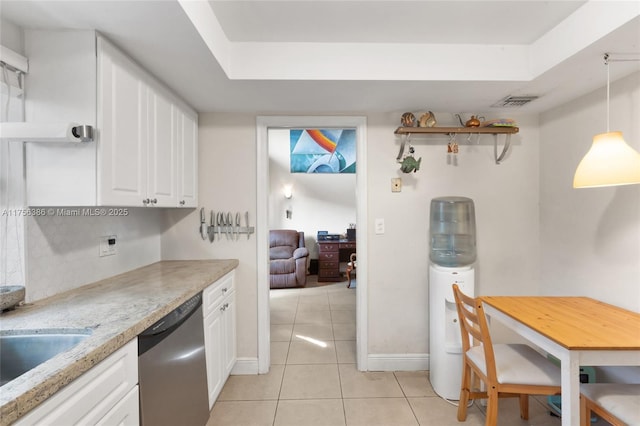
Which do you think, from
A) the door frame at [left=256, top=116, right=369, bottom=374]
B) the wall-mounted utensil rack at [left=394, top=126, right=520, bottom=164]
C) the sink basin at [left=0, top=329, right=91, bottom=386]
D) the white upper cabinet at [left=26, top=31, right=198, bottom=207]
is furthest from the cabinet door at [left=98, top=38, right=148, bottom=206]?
the wall-mounted utensil rack at [left=394, top=126, right=520, bottom=164]

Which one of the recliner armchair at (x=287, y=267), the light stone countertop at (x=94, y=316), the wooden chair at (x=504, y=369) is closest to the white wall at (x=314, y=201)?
the recliner armchair at (x=287, y=267)

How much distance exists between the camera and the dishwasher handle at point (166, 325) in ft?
3.58

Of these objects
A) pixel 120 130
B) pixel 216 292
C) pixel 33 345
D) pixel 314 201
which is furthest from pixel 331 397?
pixel 314 201

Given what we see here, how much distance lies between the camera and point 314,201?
5.97 meters

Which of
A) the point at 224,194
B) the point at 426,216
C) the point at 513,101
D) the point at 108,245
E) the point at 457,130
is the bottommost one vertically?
the point at 108,245

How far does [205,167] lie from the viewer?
2254 mm

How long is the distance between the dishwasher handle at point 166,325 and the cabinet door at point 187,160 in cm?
78

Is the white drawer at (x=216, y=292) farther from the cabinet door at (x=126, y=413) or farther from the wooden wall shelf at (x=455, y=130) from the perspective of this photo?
the wooden wall shelf at (x=455, y=130)

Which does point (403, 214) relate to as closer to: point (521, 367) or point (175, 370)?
point (521, 367)

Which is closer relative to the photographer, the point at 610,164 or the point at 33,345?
the point at 33,345

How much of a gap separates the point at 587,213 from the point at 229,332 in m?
2.65

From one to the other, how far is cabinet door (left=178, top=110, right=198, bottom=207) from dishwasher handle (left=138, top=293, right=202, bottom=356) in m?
0.78

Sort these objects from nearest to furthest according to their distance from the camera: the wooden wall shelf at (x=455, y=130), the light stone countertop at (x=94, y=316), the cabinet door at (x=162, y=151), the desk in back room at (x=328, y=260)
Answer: the light stone countertop at (x=94, y=316)
the cabinet door at (x=162, y=151)
the wooden wall shelf at (x=455, y=130)
the desk in back room at (x=328, y=260)

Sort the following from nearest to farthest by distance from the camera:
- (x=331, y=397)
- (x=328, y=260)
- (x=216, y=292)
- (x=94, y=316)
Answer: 1. (x=94, y=316)
2. (x=216, y=292)
3. (x=331, y=397)
4. (x=328, y=260)
